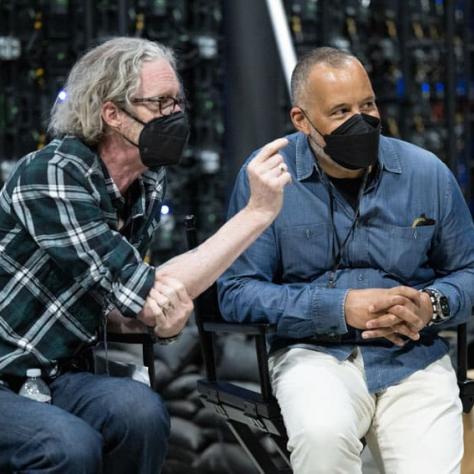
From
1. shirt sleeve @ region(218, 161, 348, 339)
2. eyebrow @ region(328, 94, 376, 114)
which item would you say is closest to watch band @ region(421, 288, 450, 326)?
shirt sleeve @ region(218, 161, 348, 339)

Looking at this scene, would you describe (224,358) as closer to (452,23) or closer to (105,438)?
(105,438)

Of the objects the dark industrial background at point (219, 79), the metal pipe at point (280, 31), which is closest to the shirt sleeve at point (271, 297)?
the dark industrial background at point (219, 79)

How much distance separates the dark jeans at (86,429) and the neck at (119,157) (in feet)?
1.56

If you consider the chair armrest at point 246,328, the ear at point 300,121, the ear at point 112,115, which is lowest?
the chair armrest at point 246,328

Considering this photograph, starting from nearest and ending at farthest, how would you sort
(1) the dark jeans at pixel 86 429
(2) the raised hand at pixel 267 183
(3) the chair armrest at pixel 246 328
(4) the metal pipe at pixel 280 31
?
(1) the dark jeans at pixel 86 429 → (2) the raised hand at pixel 267 183 → (3) the chair armrest at pixel 246 328 → (4) the metal pipe at pixel 280 31

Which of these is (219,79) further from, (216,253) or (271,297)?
(216,253)

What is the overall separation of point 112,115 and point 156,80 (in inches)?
5.2

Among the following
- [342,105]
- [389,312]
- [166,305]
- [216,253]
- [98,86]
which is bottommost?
[389,312]

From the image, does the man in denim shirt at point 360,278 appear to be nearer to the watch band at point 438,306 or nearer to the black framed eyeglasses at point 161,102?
the watch band at point 438,306

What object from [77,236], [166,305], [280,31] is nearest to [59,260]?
[77,236]

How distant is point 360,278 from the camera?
114 inches

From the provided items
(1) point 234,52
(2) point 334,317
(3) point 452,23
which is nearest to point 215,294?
(2) point 334,317

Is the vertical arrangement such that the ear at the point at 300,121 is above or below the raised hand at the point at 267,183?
above

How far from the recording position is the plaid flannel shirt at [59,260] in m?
2.44
